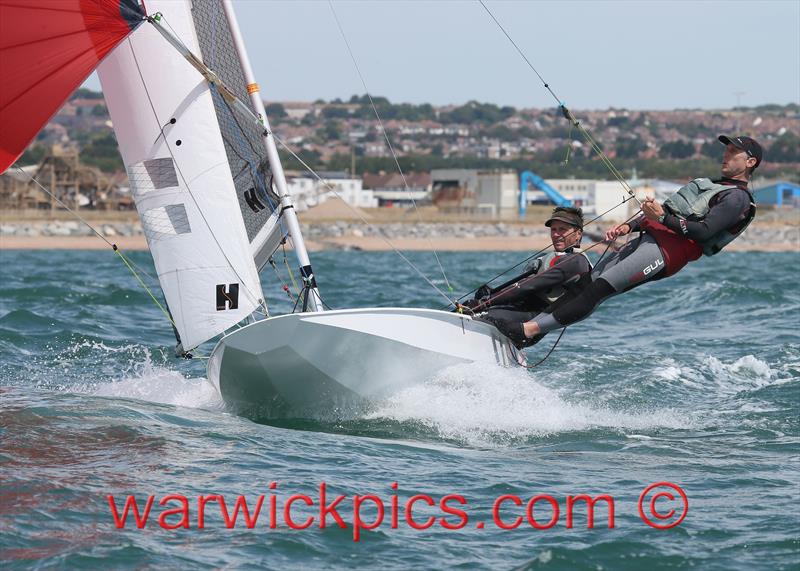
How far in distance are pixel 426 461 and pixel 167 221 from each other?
9.62 ft

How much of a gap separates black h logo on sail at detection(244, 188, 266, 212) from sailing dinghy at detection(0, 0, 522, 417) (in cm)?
36

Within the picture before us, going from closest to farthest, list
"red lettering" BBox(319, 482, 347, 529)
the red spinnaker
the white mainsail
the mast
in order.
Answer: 1. "red lettering" BBox(319, 482, 347, 529)
2. the red spinnaker
3. the mast
4. the white mainsail

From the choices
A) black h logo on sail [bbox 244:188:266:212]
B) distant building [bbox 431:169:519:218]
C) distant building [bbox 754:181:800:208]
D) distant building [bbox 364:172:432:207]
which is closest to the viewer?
black h logo on sail [bbox 244:188:266:212]

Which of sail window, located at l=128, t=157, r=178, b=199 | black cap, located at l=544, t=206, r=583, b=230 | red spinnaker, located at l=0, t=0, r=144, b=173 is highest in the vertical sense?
red spinnaker, located at l=0, t=0, r=144, b=173

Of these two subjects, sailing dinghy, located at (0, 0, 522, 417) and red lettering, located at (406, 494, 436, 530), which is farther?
sailing dinghy, located at (0, 0, 522, 417)

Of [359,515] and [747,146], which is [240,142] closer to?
[747,146]

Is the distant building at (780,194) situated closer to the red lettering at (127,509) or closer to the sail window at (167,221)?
the sail window at (167,221)

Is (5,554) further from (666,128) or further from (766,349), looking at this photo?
(666,128)

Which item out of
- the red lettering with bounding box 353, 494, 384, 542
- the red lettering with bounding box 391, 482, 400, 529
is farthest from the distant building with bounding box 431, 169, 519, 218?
the red lettering with bounding box 353, 494, 384, 542

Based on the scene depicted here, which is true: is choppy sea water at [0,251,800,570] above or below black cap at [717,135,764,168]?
below

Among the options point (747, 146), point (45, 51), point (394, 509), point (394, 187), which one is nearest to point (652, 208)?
point (747, 146)

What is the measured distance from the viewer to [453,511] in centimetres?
582

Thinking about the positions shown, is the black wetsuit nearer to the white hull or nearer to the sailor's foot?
the sailor's foot

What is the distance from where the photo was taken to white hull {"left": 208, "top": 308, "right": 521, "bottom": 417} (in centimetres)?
780
